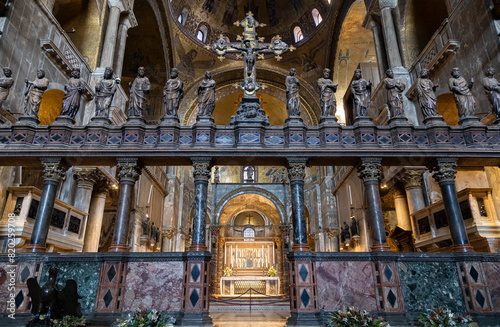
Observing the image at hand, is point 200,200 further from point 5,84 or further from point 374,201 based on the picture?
point 5,84

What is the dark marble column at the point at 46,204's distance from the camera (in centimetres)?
662

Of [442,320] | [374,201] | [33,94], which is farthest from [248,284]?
[33,94]

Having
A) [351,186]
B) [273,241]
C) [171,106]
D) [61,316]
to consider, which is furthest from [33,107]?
[273,241]

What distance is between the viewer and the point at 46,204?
6930mm

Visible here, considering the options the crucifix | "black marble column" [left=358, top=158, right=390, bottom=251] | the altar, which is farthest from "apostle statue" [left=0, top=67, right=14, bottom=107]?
the altar

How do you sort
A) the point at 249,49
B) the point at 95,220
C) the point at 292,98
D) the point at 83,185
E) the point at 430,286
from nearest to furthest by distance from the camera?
the point at 430,286
the point at 292,98
the point at 249,49
the point at 83,185
the point at 95,220

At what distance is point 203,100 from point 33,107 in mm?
4002

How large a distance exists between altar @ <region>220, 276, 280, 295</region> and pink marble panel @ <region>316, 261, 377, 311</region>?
37.7 ft

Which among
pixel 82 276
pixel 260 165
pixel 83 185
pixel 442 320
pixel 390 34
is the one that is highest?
pixel 390 34

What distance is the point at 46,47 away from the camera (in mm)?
10219

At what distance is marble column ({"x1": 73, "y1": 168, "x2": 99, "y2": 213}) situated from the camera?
11320 mm

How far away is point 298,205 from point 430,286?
300cm

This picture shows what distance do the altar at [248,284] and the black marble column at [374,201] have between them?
11.7 m

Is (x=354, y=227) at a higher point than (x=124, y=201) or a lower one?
higher
